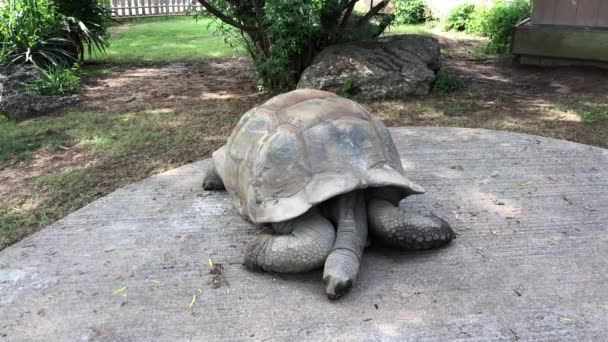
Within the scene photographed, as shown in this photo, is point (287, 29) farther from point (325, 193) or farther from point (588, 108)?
point (325, 193)

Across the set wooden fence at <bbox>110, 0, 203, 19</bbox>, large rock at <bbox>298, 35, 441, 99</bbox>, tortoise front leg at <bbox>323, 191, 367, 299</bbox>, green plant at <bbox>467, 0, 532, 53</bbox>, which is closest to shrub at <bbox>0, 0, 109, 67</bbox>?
large rock at <bbox>298, 35, 441, 99</bbox>

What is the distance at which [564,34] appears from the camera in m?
7.00

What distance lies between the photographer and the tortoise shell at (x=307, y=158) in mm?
2562

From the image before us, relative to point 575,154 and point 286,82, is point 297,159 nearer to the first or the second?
point 575,154

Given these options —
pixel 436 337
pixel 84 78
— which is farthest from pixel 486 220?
pixel 84 78

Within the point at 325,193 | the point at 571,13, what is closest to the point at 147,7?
the point at 571,13

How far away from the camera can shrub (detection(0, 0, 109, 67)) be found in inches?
283

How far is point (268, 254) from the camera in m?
2.54

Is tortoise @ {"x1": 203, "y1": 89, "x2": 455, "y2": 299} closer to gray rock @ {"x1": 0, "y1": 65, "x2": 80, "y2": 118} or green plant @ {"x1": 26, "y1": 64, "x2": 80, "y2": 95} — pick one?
gray rock @ {"x1": 0, "y1": 65, "x2": 80, "y2": 118}

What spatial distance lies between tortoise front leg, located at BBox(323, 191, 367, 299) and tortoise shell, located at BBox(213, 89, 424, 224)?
0.17 meters

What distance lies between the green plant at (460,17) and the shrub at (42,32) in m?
7.34

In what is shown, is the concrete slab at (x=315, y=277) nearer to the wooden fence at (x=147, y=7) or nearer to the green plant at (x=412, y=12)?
the green plant at (x=412, y=12)

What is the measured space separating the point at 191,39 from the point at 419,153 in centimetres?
870

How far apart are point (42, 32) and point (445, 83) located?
575 centimetres
